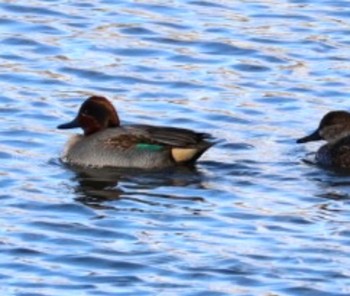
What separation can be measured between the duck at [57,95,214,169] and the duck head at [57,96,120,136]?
23 centimetres

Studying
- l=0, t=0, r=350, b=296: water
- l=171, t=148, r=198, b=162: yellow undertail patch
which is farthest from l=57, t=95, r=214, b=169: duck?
l=0, t=0, r=350, b=296: water

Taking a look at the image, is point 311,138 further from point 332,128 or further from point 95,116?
point 95,116

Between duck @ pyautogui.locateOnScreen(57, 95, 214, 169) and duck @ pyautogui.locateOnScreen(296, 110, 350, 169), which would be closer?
duck @ pyautogui.locateOnScreen(57, 95, 214, 169)

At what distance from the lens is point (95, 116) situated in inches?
658

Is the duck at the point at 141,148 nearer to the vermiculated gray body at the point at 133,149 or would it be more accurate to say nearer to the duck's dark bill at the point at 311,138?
the vermiculated gray body at the point at 133,149

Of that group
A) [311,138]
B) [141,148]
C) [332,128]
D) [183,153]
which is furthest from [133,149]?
[332,128]

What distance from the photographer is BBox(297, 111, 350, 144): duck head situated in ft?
55.5

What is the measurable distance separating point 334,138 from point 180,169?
1557 millimetres

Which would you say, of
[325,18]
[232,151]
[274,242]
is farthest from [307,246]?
[325,18]

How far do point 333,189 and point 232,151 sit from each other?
4.94ft

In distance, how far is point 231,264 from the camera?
12758 millimetres

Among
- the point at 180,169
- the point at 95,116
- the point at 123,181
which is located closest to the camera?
the point at 123,181

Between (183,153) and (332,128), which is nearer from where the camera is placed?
(183,153)

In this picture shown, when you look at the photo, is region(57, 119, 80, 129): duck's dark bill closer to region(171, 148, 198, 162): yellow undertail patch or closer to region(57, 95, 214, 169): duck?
region(57, 95, 214, 169): duck
